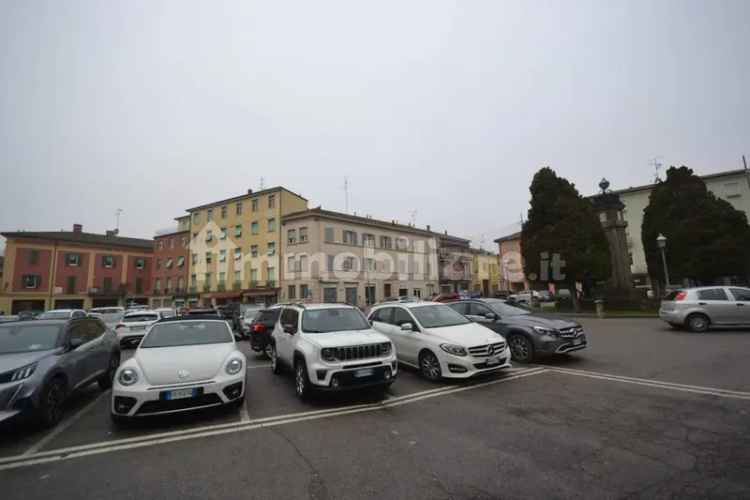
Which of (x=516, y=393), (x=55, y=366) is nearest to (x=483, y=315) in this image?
(x=516, y=393)

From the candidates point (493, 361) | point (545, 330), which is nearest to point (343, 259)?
point (545, 330)

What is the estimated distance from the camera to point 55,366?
5152 mm

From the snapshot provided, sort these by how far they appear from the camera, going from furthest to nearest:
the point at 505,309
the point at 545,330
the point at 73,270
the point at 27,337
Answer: the point at 73,270 < the point at 505,309 < the point at 545,330 < the point at 27,337

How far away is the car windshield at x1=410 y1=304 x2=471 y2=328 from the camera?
7.61 meters

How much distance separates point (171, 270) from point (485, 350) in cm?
5243

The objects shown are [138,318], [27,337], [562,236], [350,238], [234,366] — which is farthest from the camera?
[350,238]

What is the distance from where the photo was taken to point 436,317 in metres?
7.88

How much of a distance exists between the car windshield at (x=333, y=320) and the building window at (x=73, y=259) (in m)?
54.0

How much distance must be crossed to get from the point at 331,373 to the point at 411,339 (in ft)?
8.70

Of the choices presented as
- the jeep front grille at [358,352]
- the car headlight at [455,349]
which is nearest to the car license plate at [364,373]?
the jeep front grille at [358,352]

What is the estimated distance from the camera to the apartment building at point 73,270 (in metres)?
40.2

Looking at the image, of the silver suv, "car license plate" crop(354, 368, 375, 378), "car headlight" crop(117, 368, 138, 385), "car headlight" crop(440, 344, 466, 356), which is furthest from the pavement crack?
the silver suv

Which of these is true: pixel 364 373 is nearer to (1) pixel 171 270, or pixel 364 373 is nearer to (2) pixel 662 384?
(2) pixel 662 384

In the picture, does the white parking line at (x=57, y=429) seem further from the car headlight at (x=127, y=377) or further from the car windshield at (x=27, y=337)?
the car windshield at (x=27, y=337)
